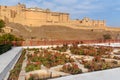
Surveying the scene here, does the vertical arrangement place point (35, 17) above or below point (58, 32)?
above

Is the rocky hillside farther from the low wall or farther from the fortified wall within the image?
the low wall

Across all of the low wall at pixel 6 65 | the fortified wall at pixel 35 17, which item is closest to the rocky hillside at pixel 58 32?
the fortified wall at pixel 35 17

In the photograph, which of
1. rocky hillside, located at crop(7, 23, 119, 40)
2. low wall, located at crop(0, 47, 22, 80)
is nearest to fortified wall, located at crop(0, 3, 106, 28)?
rocky hillside, located at crop(7, 23, 119, 40)

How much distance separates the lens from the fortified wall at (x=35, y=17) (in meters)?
73.7

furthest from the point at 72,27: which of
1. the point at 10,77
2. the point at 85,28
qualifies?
the point at 10,77

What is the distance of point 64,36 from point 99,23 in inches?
1131

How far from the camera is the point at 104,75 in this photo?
21.8ft

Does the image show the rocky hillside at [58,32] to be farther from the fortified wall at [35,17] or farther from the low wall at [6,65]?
the low wall at [6,65]

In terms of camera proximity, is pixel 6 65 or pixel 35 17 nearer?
pixel 6 65

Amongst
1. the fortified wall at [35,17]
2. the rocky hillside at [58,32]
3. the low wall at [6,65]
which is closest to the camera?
the low wall at [6,65]

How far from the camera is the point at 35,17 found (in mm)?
83125

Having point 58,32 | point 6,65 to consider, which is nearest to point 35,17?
point 58,32

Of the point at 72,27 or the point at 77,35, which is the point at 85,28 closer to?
the point at 72,27

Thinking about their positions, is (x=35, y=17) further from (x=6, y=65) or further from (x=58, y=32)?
(x=6, y=65)
